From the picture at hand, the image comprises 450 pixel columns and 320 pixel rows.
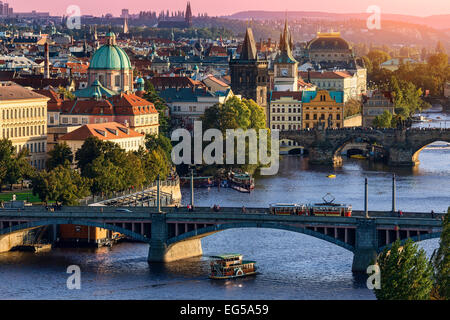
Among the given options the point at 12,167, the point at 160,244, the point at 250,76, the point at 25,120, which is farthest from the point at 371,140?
the point at 160,244

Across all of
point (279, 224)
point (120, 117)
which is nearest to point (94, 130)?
point (120, 117)

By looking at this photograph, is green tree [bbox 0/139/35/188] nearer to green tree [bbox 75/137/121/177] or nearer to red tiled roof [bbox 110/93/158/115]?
green tree [bbox 75/137/121/177]

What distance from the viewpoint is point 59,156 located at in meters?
93.4

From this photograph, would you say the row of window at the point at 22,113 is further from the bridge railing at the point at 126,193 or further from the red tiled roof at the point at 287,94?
the red tiled roof at the point at 287,94

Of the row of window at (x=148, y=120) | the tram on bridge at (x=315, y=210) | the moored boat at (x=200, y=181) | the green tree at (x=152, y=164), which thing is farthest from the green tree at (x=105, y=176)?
the row of window at (x=148, y=120)

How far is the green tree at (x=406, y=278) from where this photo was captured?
54.4 meters

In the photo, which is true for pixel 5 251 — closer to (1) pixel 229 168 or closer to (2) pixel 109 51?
(1) pixel 229 168

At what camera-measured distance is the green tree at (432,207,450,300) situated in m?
56.1

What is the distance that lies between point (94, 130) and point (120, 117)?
10840mm

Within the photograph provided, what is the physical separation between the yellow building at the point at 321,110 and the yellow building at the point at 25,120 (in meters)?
41.6
